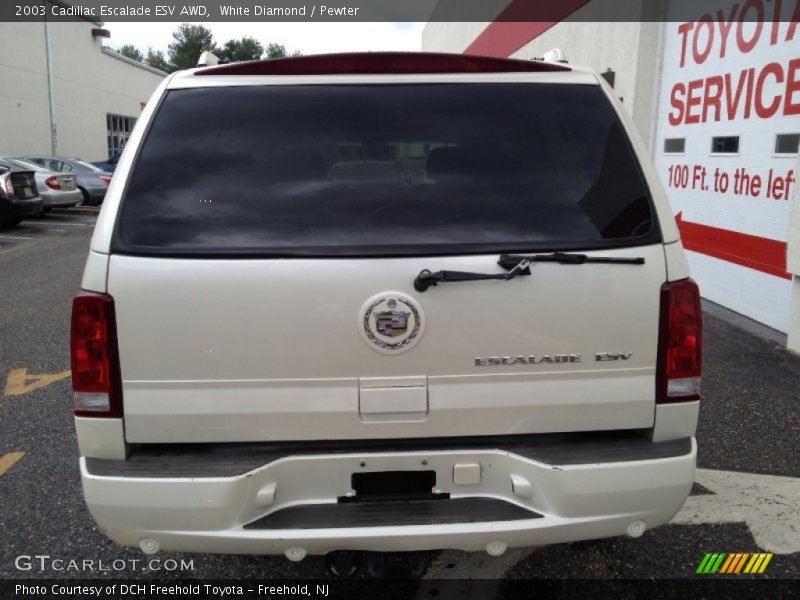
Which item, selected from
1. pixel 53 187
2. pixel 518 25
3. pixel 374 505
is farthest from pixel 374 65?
pixel 53 187

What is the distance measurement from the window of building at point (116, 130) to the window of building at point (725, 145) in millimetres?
32031

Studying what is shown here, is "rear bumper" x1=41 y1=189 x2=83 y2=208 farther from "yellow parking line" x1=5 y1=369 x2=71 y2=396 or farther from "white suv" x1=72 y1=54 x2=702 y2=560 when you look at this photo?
"white suv" x1=72 y1=54 x2=702 y2=560

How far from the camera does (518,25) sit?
18172 millimetres

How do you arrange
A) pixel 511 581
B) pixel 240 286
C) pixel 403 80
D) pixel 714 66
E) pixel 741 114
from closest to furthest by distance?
pixel 240 286 < pixel 403 80 < pixel 511 581 < pixel 741 114 < pixel 714 66

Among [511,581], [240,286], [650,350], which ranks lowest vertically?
[511,581]

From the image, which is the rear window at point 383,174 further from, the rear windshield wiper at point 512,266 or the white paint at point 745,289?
the white paint at point 745,289

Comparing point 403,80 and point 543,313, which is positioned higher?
point 403,80

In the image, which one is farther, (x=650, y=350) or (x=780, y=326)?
(x=780, y=326)

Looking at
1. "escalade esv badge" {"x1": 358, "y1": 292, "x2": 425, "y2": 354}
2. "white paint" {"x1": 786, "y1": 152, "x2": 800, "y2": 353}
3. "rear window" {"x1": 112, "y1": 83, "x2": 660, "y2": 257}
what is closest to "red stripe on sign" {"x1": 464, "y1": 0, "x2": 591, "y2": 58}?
"white paint" {"x1": 786, "y1": 152, "x2": 800, "y2": 353}

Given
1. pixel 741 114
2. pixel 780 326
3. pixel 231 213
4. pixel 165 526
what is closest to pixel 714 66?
pixel 741 114

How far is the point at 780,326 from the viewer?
673cm

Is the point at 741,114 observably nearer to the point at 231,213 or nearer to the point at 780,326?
the point at 780,326

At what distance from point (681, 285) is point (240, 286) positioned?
1402 mm

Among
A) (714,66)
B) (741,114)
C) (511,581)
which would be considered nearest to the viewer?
(511,581)
